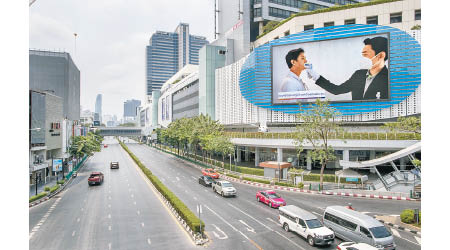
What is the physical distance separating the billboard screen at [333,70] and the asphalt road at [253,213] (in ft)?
79.1

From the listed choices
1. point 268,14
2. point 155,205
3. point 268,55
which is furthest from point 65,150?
point 268,14

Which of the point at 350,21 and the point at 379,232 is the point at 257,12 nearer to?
the point at 350,21

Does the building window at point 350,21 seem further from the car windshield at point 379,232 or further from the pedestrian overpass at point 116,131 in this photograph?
the pedestrian overpass at point 116,131

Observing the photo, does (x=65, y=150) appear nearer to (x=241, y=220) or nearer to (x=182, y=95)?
(x=241, y=220)

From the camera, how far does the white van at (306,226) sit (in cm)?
1889

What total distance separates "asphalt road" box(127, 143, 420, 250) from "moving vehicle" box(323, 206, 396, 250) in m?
1.10

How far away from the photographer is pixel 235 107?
68.1m

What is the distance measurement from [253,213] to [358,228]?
33.4ft

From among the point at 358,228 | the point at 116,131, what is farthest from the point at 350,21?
the point at 116,131

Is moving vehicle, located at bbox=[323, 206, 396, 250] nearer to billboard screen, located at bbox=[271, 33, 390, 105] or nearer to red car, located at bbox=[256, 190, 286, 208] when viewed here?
red car, located at bbox=[256, 190, 286, 208]

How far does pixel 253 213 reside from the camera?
26688 mm

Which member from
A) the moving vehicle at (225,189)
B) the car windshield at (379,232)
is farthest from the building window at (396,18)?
the car windshield at (379,232)

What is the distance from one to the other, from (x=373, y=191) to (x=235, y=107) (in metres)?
39.5

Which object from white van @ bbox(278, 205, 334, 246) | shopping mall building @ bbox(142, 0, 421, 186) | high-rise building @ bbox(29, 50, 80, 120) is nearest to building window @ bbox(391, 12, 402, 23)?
shopping mall building @ bbox(142, 0, 421, 186)
